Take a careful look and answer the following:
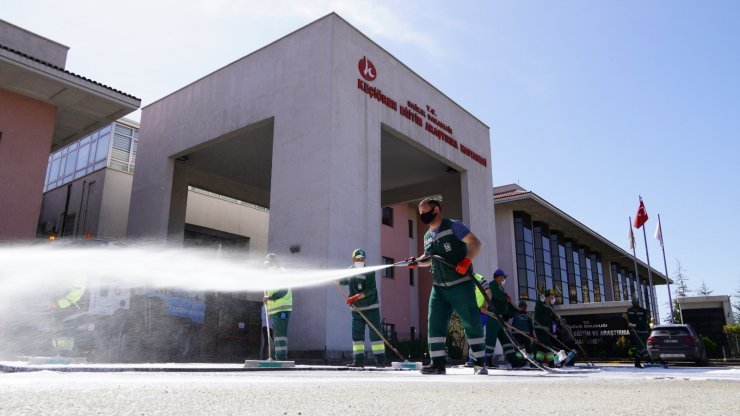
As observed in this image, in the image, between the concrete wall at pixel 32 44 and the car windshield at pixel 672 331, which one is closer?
the concrete wall at pixel 32 44

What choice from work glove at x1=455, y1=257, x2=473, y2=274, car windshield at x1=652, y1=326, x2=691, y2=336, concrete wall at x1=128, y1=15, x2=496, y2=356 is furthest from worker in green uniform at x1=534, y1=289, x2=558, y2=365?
car windshield at x1=652, y1=326, x2=691, y2=336

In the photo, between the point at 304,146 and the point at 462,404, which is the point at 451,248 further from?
the point at 304,146

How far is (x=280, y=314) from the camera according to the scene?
9961 mm

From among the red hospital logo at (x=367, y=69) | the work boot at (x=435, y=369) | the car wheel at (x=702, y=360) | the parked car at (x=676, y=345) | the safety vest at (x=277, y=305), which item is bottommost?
the car wheel at (x=702, y=360)

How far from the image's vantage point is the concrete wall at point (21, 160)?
14.4 metres

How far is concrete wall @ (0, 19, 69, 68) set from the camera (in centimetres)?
1622

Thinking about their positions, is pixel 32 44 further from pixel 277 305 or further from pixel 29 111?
pixel 277 305

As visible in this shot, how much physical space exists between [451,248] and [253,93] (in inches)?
498

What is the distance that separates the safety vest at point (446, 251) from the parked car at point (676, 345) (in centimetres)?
1304

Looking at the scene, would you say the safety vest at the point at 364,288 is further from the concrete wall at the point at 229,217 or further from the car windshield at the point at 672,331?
the concrete wall at the point at 229,217

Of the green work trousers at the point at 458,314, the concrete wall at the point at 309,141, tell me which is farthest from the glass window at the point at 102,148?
the green work trousers at the point at 458,314

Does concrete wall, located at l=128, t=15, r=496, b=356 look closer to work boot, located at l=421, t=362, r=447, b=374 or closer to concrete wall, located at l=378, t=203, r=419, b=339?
work boot, located at l=421, t=362, r=447, b=374

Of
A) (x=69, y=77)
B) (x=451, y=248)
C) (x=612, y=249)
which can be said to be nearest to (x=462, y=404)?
(x=451, y=248)

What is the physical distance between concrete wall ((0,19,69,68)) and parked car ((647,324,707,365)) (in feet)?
66.2
